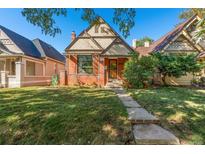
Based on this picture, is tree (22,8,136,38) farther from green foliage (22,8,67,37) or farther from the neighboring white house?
the neighboring white house

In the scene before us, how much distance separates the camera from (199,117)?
4.84 metres

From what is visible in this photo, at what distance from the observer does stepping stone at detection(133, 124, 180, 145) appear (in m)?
3.39

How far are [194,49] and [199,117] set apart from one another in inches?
465

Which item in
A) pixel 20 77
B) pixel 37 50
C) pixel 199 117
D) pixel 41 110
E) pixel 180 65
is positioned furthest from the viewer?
pixel 37 50

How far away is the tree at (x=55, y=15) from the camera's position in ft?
17.1

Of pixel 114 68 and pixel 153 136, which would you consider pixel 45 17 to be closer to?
pixel 153 136

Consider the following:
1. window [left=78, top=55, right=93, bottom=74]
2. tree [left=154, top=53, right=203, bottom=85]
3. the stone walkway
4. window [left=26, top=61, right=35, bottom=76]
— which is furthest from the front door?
the stone walkway

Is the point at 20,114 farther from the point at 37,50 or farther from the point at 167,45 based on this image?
the point at 37,50

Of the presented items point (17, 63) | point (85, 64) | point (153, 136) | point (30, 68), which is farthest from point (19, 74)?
point (153, 136)

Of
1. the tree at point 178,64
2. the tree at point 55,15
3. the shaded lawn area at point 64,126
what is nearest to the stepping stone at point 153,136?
the shaded lawn area at point 64,126

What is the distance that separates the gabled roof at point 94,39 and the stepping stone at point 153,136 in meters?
11.2

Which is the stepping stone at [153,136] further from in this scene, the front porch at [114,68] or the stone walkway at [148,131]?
the front porch at [114,68]
